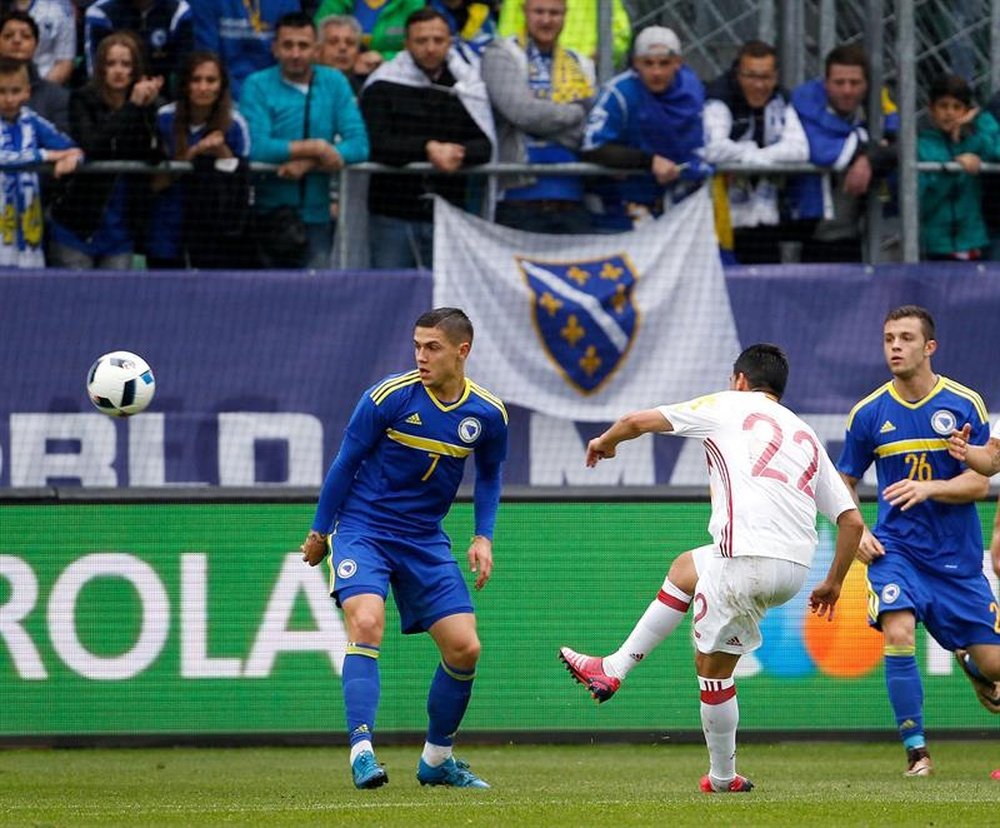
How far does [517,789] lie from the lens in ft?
27.2

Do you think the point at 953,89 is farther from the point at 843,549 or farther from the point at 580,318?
the point at 843,549

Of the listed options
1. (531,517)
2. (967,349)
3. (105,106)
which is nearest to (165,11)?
(105,106)

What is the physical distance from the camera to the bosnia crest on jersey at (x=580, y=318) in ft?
43.4

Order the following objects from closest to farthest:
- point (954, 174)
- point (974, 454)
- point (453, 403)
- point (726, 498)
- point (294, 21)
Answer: point (726, 498) → point (453, 403) → point (974, 454) → point (294, 21) → point (954, 174)

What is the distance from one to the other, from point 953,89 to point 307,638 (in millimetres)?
6126

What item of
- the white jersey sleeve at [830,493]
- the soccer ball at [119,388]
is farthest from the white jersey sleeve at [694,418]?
the soccer ball at [119,388]

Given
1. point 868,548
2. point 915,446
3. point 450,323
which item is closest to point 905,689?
point 868,548

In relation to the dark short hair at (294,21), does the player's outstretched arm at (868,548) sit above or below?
below

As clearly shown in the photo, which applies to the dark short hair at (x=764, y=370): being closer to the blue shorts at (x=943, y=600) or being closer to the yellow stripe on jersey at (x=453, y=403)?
the yellow stripe on jersey at (x=453, y=403)

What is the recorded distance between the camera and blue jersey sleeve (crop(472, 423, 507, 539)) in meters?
8.68

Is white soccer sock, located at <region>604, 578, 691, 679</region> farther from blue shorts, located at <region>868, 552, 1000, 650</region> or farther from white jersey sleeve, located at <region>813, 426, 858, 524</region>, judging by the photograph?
blue shorts, located at <region>868, 552, 1000, 650</region>

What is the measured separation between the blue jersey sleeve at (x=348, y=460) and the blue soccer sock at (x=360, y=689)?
54 centimetres

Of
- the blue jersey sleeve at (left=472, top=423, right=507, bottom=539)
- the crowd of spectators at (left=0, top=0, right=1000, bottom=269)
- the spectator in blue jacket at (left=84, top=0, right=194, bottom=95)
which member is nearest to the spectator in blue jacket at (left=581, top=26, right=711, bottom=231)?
the crowd of spectators at (left=0, top=0, right=1000, bottom=269)

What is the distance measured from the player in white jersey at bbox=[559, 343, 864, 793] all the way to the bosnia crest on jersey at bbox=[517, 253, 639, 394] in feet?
17.3
